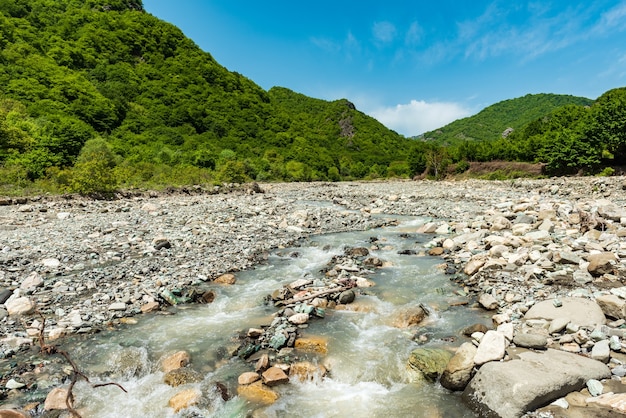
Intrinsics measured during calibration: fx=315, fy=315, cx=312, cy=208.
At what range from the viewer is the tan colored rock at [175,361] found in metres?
5.84

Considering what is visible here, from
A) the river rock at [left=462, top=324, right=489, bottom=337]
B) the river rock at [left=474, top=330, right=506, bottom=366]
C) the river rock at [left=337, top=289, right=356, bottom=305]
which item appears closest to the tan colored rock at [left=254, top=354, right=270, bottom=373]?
the river rock at [left=337, top=289, right=356, bottom=305]

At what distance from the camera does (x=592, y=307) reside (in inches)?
244

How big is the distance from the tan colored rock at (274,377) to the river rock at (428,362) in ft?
7.49

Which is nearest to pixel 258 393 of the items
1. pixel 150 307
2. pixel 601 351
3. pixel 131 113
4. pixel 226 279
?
pixel 150 307

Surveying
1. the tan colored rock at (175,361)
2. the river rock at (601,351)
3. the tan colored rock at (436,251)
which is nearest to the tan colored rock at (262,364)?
the tan colored rock at (175,361)

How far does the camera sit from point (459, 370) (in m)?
5.15

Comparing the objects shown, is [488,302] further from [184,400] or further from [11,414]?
[11,414]

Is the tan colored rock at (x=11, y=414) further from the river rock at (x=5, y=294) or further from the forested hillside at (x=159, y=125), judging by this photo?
the forested hillside at (x=159, y=125)

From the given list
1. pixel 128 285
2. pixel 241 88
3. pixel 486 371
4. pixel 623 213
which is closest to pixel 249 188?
pixel 128 285

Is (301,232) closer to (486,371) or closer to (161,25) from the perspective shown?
(486,371)

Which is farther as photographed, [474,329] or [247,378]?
[474,329]

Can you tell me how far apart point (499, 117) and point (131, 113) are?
5940 inches

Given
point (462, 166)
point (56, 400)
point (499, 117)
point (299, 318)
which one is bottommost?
point (56, 400)

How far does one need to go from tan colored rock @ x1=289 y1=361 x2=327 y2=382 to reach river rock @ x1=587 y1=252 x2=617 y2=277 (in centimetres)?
731
